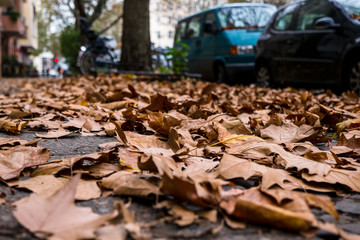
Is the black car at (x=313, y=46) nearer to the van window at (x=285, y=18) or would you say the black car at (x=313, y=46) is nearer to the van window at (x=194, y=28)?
the van window at (x=285, y=18)

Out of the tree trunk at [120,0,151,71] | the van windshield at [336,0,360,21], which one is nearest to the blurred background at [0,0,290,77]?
the tree trunk at [120,0,151,71]

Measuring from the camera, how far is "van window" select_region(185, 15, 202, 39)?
11067 millimetres

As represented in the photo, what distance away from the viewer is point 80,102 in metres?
3.82

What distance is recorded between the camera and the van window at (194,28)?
11.1m

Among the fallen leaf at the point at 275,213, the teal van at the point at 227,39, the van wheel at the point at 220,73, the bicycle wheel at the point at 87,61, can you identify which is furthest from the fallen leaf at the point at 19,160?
the bicycle wheel at the point at 87,61

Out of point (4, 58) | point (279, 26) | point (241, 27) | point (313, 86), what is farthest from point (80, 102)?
point (4, 58)

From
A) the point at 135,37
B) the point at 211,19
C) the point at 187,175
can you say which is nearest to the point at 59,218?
the point at 187,175

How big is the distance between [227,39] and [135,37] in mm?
2083

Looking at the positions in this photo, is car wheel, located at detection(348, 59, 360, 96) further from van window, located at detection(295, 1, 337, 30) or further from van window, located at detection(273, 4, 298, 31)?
van window, located at detection(273, 4, 298, 31)

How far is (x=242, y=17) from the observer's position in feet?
32.6

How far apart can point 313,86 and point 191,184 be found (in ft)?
19.9

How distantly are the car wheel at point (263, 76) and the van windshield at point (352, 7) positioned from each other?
2.12 metres

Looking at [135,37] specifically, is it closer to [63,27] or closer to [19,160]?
[19,160]

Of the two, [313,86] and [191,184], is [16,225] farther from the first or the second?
[313,86]
